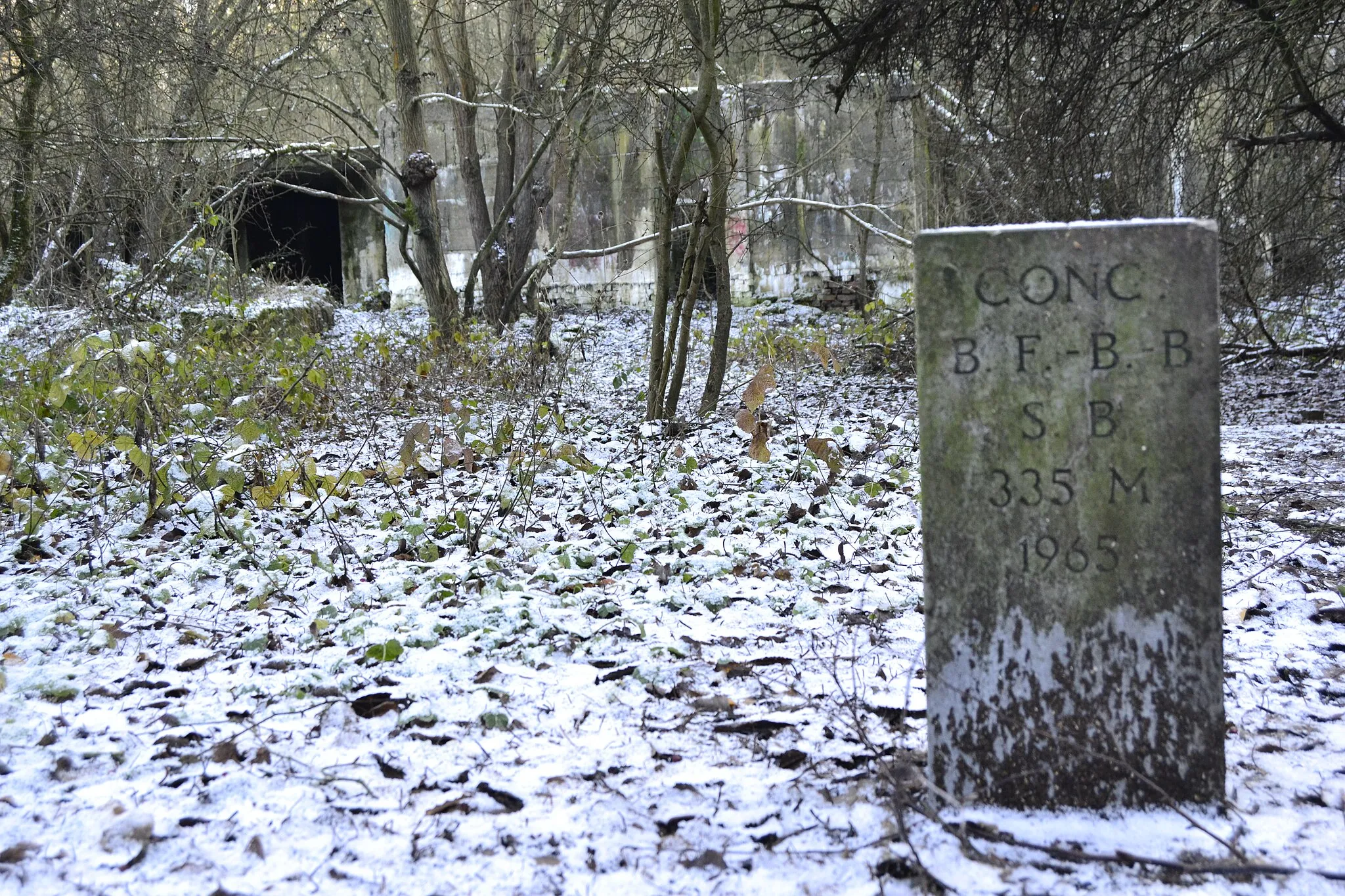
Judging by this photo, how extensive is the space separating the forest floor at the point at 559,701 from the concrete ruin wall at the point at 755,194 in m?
10.1

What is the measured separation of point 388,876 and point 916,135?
12055 millimetres

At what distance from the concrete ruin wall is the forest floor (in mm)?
10097

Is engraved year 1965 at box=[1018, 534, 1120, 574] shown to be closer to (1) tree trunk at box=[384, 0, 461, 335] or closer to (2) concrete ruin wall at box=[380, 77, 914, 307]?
(1) tree trunk at box=[384, 0, 461, 335]

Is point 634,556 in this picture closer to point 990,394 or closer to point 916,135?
point 990,394

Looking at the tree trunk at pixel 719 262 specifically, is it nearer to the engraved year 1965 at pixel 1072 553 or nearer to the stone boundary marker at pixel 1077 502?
the stone boundary marker at pixel 1077 502

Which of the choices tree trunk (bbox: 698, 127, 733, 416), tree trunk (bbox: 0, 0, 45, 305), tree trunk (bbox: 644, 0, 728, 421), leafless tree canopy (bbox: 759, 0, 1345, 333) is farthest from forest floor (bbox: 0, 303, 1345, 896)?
tree trunk (bbox: 0, 0, 45, 305)

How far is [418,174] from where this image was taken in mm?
10352

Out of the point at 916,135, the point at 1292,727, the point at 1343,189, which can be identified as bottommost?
the point at 1292,727

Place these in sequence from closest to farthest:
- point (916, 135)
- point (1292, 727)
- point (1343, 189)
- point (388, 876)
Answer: point (388, 876), point (1292, 727), point (1343, 189), point (916, 135)

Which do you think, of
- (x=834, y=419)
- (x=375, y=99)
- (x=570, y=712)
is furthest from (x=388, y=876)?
(x=375, y=99)

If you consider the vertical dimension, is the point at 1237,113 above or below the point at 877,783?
above

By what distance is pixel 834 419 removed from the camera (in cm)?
803

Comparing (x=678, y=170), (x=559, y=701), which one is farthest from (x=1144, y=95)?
(x=559, y=701)

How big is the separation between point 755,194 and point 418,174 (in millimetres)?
5583
